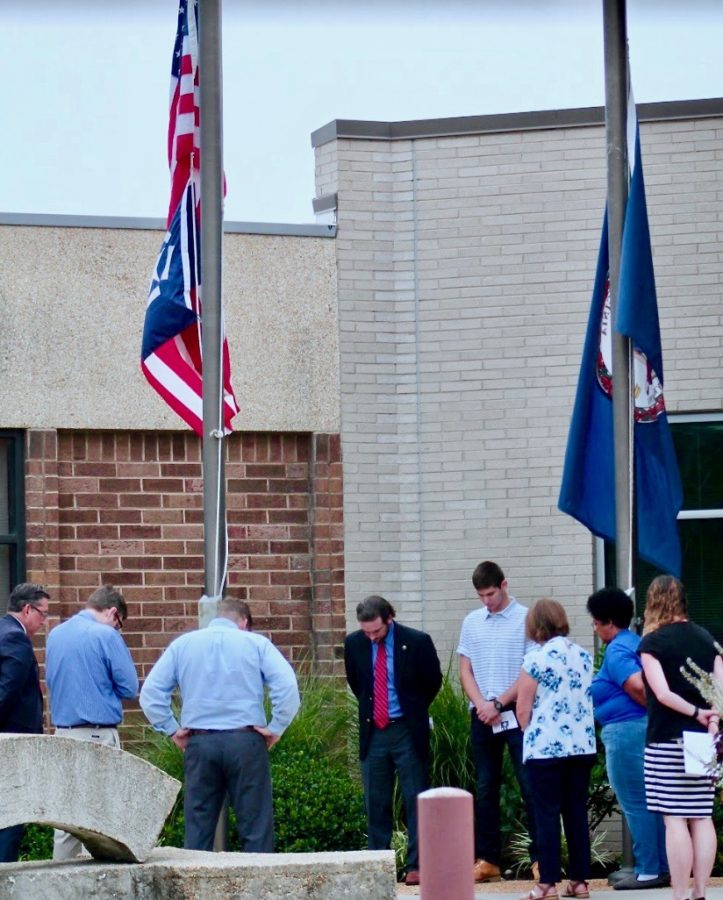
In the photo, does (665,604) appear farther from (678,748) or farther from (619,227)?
(619,227)

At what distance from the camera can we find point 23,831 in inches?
416

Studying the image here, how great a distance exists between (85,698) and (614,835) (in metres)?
4.47

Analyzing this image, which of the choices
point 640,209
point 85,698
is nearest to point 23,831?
point 85,698

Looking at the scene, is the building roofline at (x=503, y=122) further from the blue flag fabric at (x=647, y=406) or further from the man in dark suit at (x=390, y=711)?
the man in dark suit at (x=390, y=711)

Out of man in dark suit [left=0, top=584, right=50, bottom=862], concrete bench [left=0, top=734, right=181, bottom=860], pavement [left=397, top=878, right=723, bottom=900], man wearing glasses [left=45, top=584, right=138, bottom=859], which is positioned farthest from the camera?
man wearing glasses [left=45, top=584, right=138, bottom=859]

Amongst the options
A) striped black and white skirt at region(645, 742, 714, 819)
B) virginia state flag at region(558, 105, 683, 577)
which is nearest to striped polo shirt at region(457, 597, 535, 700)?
virginia state flag at region(558, 105, 683, 577)

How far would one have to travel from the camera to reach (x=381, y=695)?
1109 cm

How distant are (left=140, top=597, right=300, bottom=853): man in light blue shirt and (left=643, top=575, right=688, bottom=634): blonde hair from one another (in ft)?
6.87

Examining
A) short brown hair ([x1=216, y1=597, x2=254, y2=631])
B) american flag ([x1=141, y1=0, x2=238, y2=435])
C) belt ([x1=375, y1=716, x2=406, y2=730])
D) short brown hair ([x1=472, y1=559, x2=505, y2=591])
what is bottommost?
belt ([x1=375, y1=716, x2=406, y2=730])

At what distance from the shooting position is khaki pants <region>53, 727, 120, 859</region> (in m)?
10.3

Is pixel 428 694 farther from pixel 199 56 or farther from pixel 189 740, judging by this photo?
pixel 199 56

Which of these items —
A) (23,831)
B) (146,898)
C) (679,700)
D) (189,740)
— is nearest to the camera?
(146,898)

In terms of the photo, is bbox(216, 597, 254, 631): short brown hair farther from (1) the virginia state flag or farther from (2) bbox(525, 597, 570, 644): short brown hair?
(1) the virginia state flag

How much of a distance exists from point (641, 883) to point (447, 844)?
493 cm
